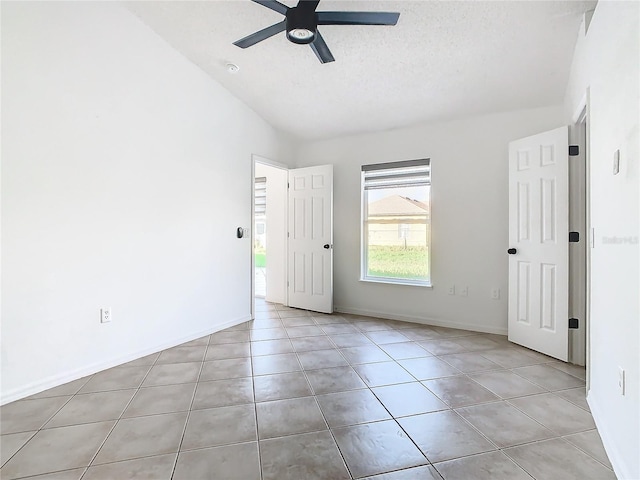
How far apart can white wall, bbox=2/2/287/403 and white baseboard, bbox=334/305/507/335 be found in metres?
1.62

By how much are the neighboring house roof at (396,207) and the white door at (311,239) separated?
598 millimetres

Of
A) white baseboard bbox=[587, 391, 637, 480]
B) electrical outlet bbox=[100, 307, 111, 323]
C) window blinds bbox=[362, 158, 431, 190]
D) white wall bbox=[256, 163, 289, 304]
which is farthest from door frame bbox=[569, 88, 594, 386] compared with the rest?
electrical outlet bbox=[100, 307, 111, 323]

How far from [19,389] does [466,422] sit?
9.31 feet

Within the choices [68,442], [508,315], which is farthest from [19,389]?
[508,315]

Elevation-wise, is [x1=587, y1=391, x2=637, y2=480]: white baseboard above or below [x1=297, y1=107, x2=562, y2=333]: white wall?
below

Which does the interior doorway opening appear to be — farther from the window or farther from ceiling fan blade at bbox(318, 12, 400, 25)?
ceiling fan blade at bbox(318, 12, 400, 25)

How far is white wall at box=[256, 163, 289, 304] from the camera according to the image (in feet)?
16.3

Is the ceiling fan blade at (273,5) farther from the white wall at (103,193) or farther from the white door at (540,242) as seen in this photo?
the white door at (540,242)

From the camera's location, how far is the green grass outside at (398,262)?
413 centimetres

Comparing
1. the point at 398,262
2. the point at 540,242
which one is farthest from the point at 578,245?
the point at 398,262

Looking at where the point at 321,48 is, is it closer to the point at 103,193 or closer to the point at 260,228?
the point at 103,193

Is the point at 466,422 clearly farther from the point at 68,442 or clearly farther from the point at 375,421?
the point at 68,442

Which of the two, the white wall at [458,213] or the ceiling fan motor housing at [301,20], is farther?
the white wall at [458,213]

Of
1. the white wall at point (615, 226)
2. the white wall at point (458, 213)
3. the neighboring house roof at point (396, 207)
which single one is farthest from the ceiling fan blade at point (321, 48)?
the neighboring house roof at point (396, 207)
